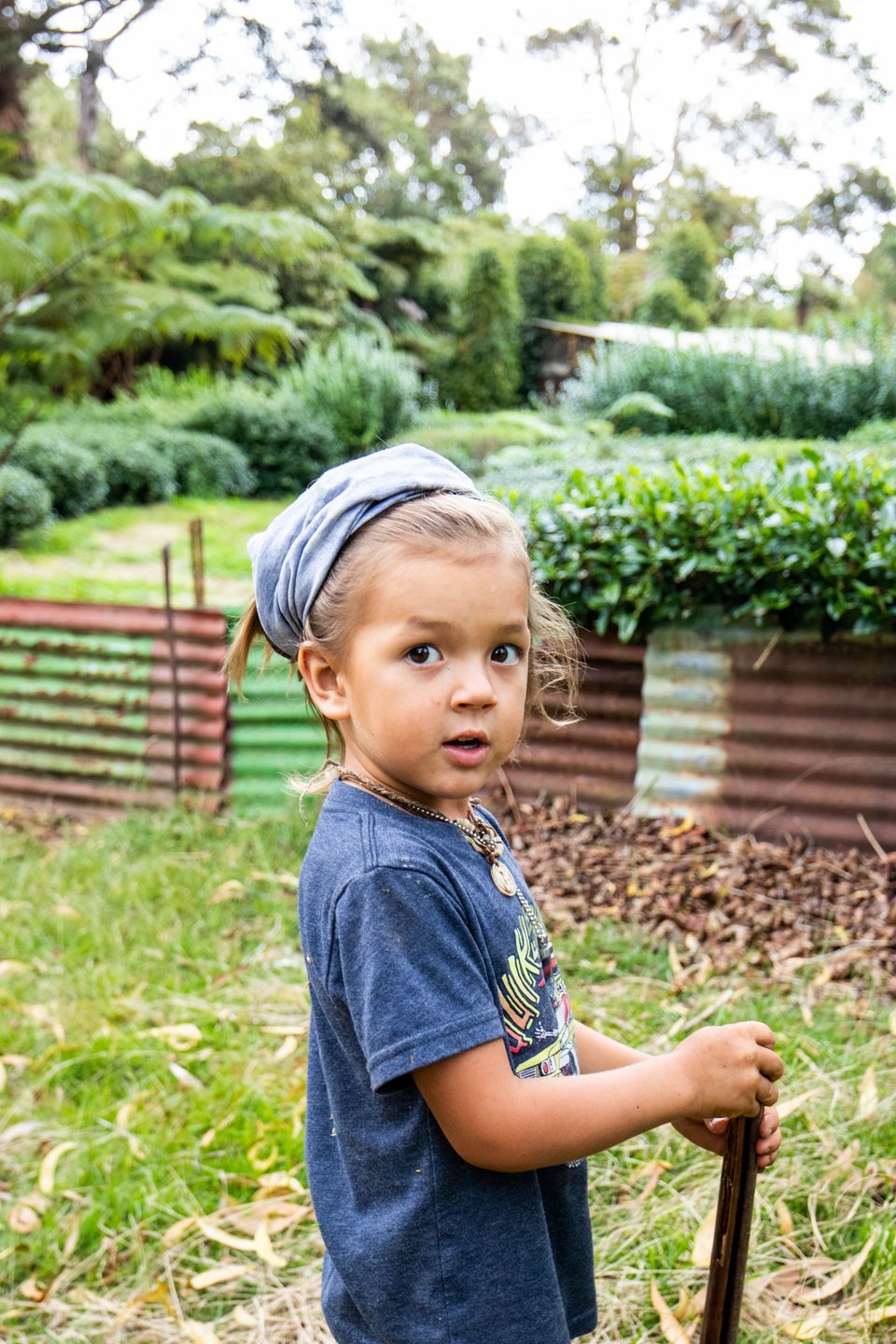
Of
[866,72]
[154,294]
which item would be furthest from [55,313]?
[866,72]

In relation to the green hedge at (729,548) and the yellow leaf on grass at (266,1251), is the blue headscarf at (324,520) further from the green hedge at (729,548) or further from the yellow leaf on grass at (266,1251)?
the green hedge at (729,548)

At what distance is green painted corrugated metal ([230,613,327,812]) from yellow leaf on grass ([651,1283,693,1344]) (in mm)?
2800

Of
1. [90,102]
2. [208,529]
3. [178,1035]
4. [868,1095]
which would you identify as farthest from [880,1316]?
[90,102]

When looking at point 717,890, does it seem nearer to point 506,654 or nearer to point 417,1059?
point 506,654

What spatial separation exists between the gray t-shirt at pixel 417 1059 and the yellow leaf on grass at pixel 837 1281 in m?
0.96

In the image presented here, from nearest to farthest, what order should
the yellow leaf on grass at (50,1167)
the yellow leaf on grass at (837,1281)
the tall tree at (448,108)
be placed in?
1. the yellow leaf on grass at (837,1281)
2. the yellow leaf on grass at (50,1167)
3. the tall tree at (448,108)

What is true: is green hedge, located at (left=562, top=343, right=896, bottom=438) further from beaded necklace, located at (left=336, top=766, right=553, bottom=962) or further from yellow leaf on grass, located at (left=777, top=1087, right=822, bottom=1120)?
beaded necklace, located at (left=336, top=766, right=553, bottom=962)

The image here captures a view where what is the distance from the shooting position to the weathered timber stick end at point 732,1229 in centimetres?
126

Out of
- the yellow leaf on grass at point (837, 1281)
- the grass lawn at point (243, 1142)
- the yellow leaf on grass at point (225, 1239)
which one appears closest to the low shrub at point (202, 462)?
the grass lawn at point (243, 1142)

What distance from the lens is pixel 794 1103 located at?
8.03 feet

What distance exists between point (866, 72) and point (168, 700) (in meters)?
40.5

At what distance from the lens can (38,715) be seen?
494 centimetres

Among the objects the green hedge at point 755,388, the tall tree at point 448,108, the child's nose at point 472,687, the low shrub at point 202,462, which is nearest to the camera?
the child's nose at point 472,687

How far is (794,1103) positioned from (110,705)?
10.9 ft
